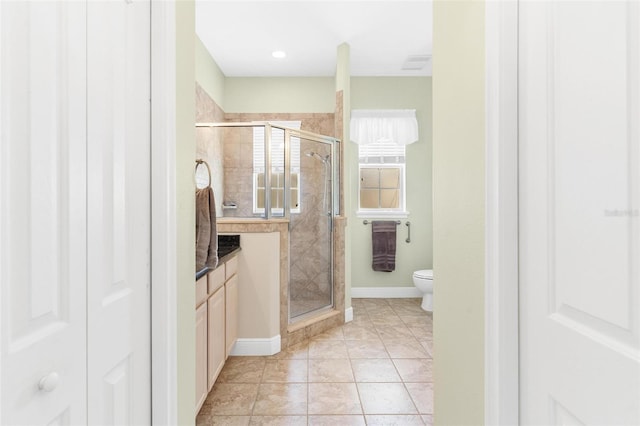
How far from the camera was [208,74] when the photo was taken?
354cm

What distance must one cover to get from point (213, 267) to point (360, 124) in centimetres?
292

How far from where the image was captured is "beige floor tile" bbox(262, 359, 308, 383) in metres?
2.25

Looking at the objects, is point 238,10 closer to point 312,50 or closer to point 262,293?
point 312,50

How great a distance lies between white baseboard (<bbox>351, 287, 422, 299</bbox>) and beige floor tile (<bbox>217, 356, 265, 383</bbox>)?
6.33 feet
